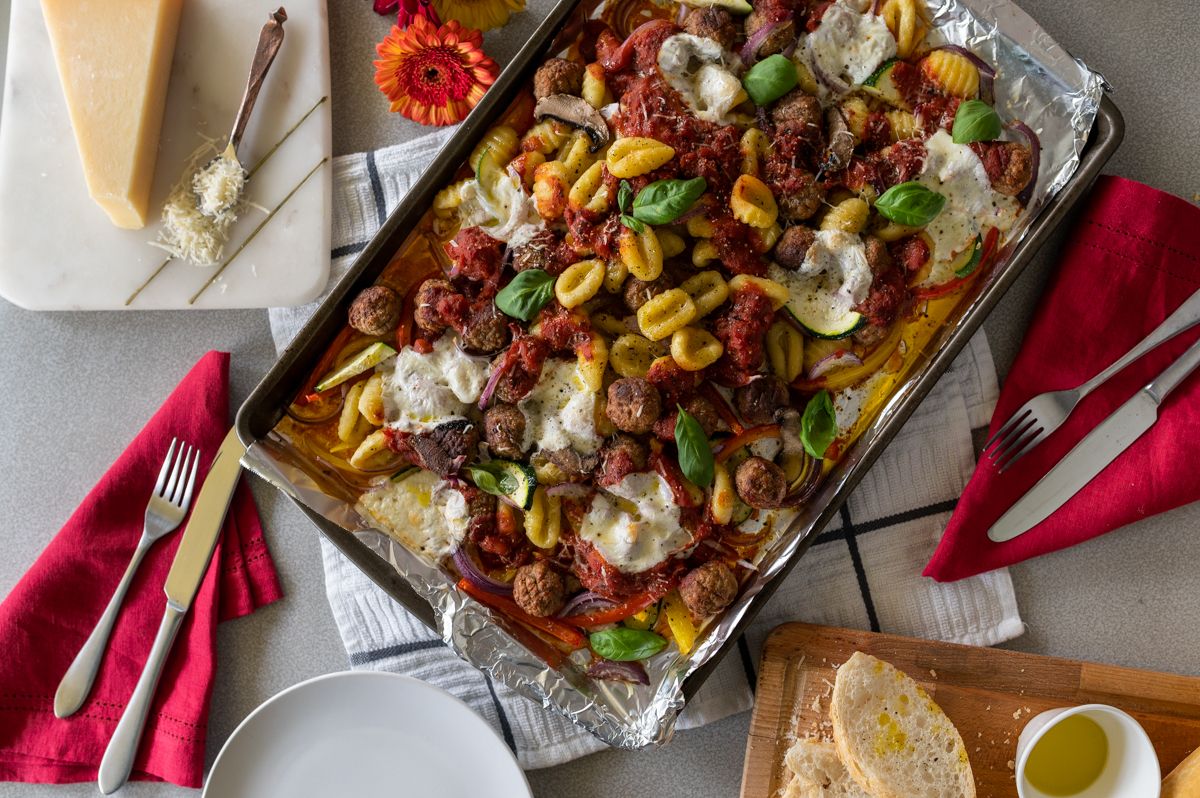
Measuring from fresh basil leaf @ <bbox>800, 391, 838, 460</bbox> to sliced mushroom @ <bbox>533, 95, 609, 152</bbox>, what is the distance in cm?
121

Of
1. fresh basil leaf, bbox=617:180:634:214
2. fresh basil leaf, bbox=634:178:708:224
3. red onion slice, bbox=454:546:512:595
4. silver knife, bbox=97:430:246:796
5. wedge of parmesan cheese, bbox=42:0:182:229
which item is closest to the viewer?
fresh basil leaf, bbox=634:178:708:224

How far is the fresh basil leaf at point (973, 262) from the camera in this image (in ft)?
11.2

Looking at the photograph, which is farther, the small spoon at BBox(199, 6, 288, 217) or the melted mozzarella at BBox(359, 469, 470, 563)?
the small spoon at BBox(199, 6, 288, 217)

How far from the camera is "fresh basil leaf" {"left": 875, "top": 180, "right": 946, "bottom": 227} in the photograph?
319cm

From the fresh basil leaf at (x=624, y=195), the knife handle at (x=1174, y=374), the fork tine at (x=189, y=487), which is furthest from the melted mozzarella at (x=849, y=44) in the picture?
the fork tine at (x=189, y=487)

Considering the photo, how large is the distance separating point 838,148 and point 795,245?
420 millimetres

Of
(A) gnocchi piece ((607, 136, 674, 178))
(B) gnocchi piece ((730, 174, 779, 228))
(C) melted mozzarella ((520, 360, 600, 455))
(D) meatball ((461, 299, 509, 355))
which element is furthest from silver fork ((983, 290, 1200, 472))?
(D) meatball ((461, 299, 509, 355))

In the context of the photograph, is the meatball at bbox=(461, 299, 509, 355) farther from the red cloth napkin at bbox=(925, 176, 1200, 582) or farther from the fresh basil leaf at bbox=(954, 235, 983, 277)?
the red cloth napkin at bbox=(925, 176, 1200, 582)

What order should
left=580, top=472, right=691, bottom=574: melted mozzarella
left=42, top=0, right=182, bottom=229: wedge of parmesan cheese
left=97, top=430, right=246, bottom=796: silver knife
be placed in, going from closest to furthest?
left=580, top=472, right=691, bottom=574: melted mozzarella < left=42, top=0, right=182, bottom=229: wedge of parmesan cheese < left=97, top=430, right=246, bottom=796: silver knife

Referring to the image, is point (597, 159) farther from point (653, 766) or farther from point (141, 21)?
point (653, 766)

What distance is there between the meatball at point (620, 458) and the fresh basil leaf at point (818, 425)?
1.87 ft

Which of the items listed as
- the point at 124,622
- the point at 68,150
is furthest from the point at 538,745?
the point at 68,150

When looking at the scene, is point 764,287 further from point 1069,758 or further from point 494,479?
point 1069,758

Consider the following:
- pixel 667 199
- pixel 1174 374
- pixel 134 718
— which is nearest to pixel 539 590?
pixel 667 199
